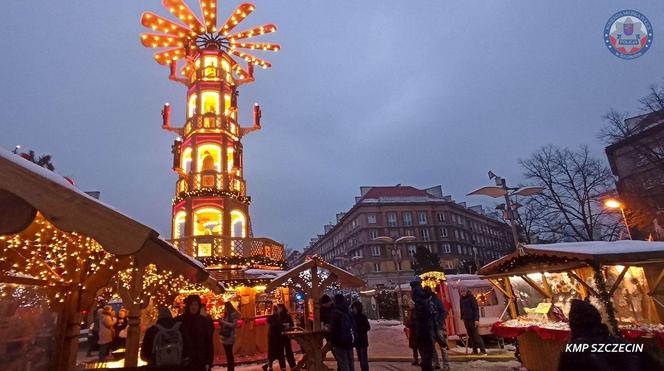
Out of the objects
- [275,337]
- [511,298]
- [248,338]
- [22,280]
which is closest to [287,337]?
[275,337]

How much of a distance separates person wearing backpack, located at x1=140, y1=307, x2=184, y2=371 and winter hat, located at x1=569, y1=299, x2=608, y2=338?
4.62 m

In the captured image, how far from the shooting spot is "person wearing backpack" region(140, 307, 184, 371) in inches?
198

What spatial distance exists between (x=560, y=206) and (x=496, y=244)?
2591 inches

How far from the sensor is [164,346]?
5102 mm

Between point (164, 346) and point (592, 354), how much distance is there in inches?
193

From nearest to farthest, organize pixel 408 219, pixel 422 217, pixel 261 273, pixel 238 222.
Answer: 1. pixel 261 273
2. pixel 238 222
3. pixel 408 219
4. pixel 422 217

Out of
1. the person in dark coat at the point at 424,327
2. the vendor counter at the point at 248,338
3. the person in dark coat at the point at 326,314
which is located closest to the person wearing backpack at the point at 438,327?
the person in dark coat at the point at 424,327

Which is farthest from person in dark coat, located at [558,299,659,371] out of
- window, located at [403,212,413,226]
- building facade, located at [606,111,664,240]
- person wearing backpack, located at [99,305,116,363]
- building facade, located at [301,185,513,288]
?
window, located at [403,212,413,226]

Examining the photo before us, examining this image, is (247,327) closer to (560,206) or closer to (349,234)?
(560,206)

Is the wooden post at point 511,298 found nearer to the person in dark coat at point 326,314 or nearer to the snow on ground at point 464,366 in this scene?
the snow on ground at point 464,366

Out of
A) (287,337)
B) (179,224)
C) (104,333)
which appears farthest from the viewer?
(179,224)

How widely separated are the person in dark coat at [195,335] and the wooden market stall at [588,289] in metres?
6.99

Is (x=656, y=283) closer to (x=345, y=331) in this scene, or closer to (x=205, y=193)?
(x=345, y=331)

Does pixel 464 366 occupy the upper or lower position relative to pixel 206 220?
lower
